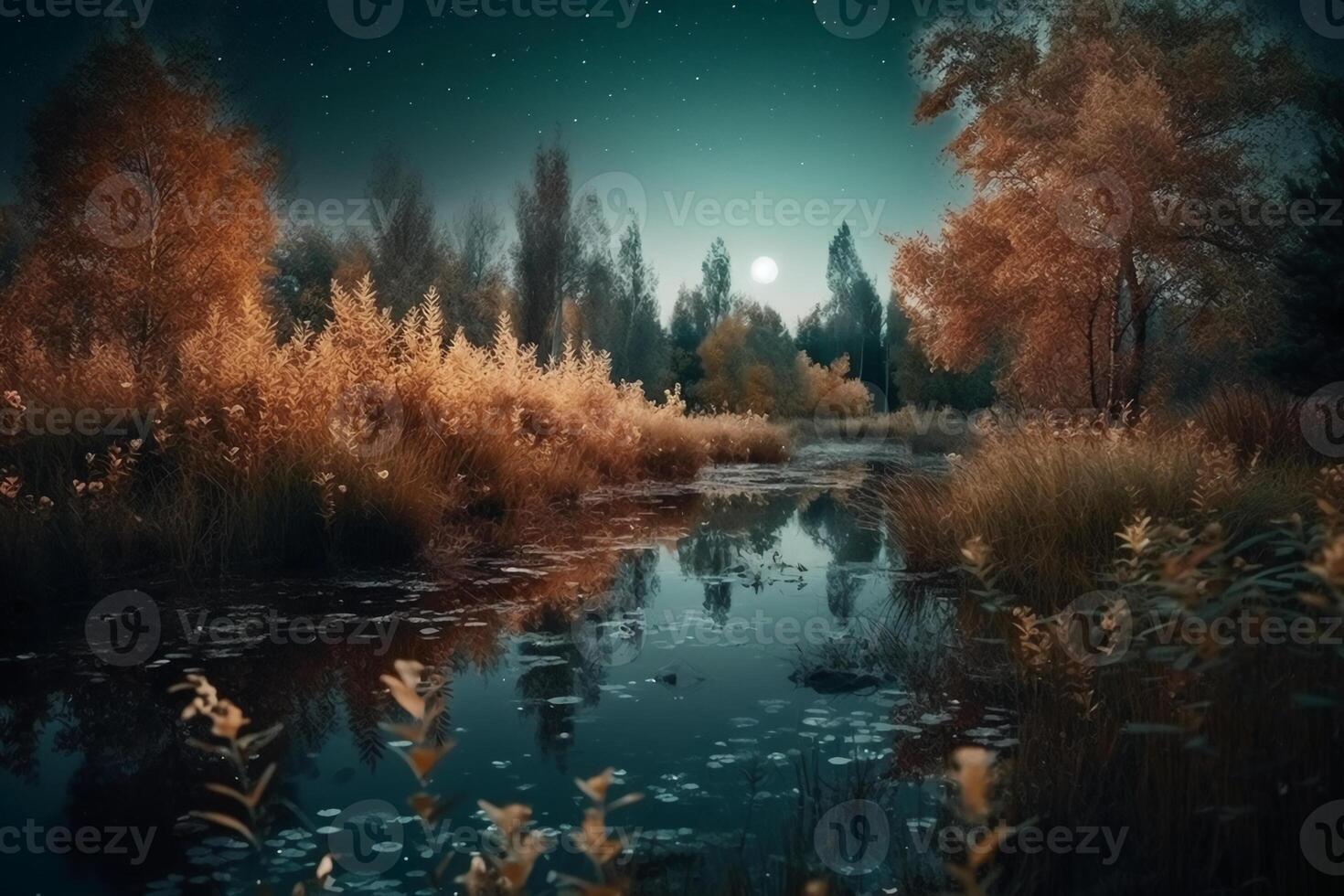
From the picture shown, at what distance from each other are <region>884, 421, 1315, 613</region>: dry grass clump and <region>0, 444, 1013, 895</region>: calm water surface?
28.2 inches

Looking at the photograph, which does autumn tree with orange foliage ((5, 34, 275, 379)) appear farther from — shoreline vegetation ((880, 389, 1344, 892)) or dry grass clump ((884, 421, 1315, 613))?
shoreline vegetation ((880, 389, 1344, 892))

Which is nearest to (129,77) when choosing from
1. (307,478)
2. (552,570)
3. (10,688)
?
(307,478)

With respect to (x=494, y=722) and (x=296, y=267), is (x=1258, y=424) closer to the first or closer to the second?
(x=494, y=722)

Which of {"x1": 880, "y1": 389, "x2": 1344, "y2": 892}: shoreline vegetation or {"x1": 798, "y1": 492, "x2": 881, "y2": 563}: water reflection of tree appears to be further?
{"x1": 798, "y1": 492, "x2": 881, "y2": 563}: water reflection of tree

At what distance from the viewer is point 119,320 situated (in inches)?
687

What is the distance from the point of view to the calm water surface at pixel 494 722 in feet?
10.2

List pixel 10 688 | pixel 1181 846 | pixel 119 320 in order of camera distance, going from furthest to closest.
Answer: pixel 119 320, pixel 10 688, pixel 1181 846

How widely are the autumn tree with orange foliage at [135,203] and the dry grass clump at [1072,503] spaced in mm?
14084

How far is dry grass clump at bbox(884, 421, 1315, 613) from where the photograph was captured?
6672 mm

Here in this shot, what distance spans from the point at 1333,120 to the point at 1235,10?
325 cm

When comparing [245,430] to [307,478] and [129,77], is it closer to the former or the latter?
[307,478]

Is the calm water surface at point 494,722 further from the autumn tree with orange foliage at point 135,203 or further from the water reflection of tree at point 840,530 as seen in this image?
the autumn tree with orange foliage at point 135,203

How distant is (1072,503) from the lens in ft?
24.0

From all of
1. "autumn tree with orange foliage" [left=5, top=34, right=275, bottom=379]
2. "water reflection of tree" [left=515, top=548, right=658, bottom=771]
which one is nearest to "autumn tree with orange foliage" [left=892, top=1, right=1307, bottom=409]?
"water reflection of tree" [left=515, top=548, right=658, bottom=771]
